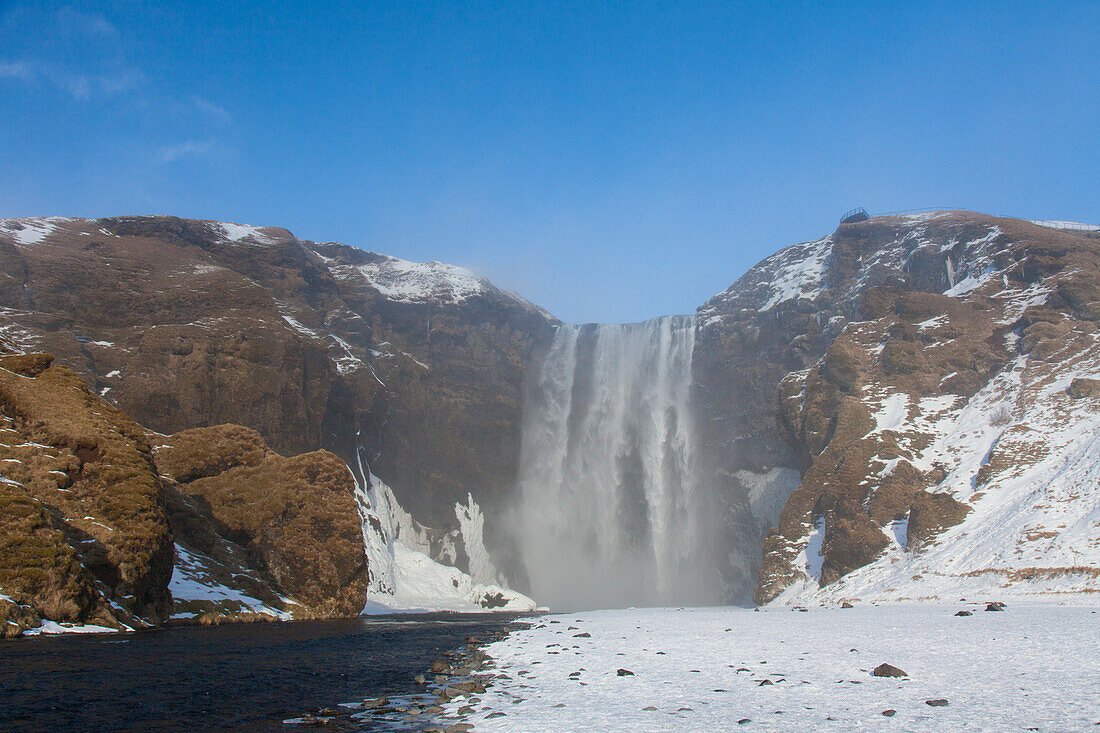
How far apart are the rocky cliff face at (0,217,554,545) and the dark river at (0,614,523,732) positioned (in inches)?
1811

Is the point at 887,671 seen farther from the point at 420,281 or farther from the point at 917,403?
the point at 420,281

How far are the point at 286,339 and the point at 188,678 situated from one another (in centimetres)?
6156

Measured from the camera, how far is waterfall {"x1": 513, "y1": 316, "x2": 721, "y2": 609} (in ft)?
285

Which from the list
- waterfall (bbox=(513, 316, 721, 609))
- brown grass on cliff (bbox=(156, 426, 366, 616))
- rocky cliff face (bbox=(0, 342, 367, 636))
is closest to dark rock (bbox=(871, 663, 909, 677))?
rocky cliff face (bbox=(0, 342, 367, 636))

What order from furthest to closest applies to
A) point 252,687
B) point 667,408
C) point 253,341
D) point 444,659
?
point 667,408, point 253,341, point 444,659, point 252,687

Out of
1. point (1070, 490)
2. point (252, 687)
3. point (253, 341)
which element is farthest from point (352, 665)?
point (253, 341)

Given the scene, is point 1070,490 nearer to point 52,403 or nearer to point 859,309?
point 859,309

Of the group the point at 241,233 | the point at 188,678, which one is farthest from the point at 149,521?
the point at 241,233

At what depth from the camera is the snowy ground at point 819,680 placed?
10295 millimetres

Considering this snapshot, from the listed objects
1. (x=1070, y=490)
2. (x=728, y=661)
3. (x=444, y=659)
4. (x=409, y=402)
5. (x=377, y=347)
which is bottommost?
(x=444, y=659)

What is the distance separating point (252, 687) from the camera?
14938 millimetres

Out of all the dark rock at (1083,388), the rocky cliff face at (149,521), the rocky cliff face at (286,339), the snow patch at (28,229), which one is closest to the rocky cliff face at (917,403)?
the dark rock at (1083,388)

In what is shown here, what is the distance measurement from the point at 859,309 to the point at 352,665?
77.1m

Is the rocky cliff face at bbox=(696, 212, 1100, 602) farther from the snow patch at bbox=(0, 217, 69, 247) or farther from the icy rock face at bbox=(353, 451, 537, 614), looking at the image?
the snow patch at bbox=(0, 217, 69, 247)
